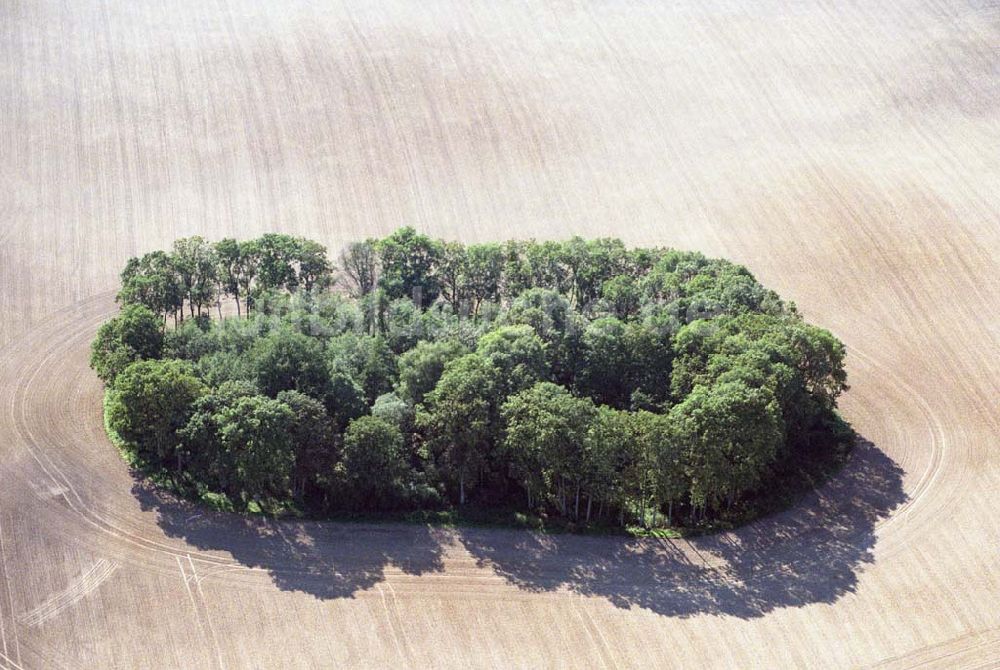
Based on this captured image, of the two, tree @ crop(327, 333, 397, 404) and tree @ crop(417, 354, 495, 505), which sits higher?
tree @ crop(327, 333, 397, 404)

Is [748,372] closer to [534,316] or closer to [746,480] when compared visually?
[746,480]

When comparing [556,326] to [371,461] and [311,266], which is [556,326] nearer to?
[371,461]

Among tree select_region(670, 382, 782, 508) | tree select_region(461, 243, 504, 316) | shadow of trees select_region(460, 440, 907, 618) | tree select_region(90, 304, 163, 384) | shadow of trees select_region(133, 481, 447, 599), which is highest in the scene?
tree select_region(461, 243, 504, 316)

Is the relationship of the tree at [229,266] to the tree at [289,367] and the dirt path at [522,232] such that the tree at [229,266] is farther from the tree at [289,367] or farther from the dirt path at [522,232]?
the tree at [289,367]

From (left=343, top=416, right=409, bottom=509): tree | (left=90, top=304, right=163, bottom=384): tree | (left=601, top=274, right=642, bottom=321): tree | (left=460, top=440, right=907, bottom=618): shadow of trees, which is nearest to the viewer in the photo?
(left=460, top=440, right=907, bottom=618): shadow of trees

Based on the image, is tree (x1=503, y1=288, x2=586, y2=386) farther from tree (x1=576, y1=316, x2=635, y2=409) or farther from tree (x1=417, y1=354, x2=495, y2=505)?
tree (x1=417, y1=354, x2=495, y2=505)

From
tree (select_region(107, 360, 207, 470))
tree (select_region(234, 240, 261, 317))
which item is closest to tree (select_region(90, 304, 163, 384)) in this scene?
tree (select_region(107, 360, 207, 470))
